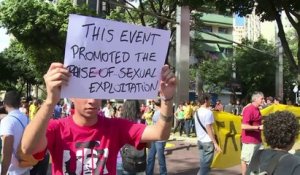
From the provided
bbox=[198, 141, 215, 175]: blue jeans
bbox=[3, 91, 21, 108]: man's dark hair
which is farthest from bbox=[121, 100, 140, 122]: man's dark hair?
bbox=[198, 141, 215, 175]: blue jeans

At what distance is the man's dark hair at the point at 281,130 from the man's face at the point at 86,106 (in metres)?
1.36

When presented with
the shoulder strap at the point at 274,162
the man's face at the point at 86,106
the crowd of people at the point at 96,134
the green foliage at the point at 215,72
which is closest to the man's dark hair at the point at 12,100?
the crowd of people at the point at 96,134

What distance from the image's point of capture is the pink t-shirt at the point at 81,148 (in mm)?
3014

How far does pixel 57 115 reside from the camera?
18891 millimetres

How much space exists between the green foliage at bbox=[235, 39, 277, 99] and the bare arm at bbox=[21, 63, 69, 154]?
149ft

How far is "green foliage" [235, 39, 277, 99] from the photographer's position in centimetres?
4812

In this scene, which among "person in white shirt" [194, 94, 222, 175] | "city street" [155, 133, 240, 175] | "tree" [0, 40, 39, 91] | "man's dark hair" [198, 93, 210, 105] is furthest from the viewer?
"tree" [0, 40, 39, 91]

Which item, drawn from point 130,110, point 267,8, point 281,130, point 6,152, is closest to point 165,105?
point 281,130

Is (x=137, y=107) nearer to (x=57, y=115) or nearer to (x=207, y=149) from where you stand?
(x=207, y=149)

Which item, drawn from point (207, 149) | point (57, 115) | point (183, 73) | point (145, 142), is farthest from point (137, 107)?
point (183, 73)

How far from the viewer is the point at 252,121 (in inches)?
339

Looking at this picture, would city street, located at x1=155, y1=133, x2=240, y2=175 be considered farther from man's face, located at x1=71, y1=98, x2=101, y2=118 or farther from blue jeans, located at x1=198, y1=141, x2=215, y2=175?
man's face, located at x1=71, y1=98, x2=101, y2=118

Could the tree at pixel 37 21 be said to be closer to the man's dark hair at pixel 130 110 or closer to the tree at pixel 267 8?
the tree at pixel 267 8

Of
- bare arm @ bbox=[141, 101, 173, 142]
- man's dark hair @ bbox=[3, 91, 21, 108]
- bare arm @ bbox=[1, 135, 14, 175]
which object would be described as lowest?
bare arm @ bbox=[1, 135, 14, 175]
